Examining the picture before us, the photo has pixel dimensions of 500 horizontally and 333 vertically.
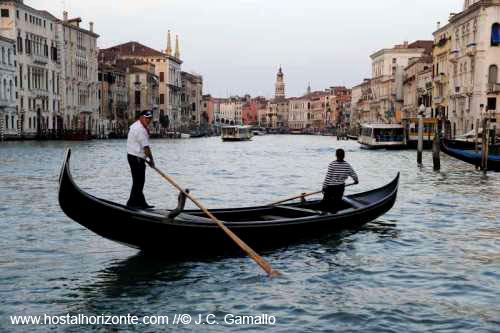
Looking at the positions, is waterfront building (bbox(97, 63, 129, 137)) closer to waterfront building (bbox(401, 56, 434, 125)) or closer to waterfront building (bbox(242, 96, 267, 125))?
waterfront building (bbox(401, 56, 434, 125))

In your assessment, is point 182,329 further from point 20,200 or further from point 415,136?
point 415,136

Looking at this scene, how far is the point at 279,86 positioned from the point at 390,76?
9240cm

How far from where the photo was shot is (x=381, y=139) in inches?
1550

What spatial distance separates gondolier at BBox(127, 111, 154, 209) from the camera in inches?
291

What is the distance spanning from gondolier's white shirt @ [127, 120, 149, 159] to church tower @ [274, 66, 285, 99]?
157m

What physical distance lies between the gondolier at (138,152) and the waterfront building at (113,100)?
53284 mm

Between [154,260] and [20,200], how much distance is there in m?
6.03

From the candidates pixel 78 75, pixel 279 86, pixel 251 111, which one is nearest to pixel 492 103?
pixel 78 75

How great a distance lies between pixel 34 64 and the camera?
4950 centimetres

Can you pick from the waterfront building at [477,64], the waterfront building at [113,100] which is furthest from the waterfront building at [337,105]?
the waterfront building at [477,64]

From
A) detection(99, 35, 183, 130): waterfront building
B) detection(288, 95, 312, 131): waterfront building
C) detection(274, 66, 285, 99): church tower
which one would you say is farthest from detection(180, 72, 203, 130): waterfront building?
detection(274, 66, 285, 99): church tower

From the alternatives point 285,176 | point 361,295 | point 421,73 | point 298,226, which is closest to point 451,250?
point 298,226

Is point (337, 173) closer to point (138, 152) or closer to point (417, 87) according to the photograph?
point (138, 152)

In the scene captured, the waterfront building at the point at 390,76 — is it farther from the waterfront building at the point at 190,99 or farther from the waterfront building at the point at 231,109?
the waterfront building at the point at 231,109
